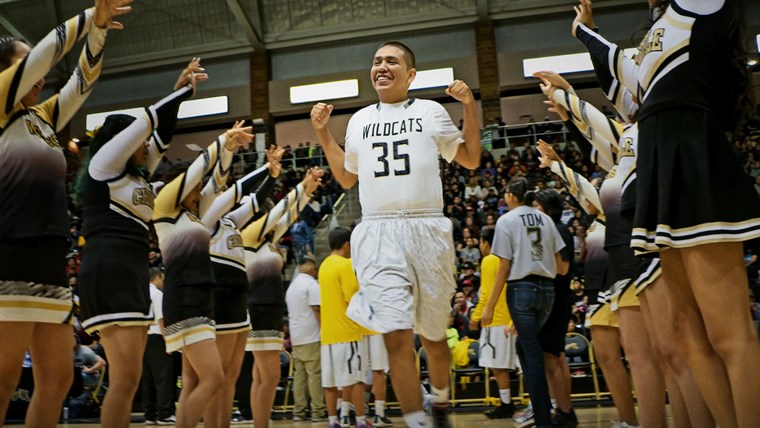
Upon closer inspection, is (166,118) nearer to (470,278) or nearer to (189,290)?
(189,290)

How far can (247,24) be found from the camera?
2025cm

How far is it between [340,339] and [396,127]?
350cm

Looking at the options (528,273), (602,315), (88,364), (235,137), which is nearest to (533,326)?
(528,273)

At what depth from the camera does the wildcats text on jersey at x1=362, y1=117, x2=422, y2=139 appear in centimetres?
381

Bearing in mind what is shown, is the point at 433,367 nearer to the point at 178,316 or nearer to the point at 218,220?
the point at 178,316

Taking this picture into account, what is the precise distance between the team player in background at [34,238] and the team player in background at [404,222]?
55.9 inches

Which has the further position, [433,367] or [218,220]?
[218,220]

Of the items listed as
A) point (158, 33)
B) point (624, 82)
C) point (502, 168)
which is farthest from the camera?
point (158, 33)

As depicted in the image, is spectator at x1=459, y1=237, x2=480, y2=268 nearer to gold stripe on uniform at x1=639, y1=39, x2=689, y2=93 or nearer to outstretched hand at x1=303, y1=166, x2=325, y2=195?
outstretched hand at x1=303, y1=166, x2=325, y2=195

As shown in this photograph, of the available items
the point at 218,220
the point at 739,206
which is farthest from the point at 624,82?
the point at 218,220

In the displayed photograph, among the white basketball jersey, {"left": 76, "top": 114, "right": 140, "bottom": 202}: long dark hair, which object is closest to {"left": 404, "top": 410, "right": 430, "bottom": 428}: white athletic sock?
the white basketball jersey

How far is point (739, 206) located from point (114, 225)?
297 centimetres

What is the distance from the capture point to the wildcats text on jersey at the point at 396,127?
3.81m

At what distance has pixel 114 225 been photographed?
12.2ft
